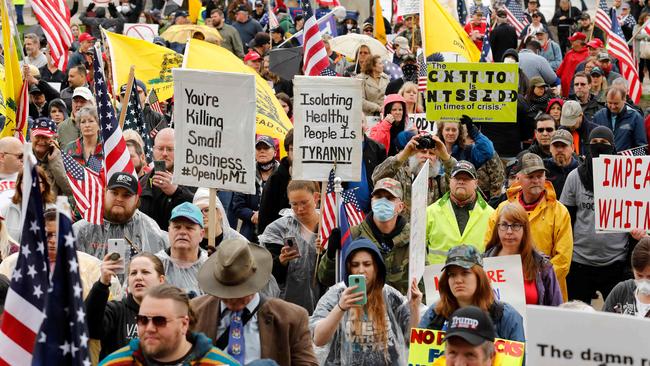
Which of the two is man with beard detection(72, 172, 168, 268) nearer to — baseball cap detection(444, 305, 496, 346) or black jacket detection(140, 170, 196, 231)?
black jacket detection(140, 170, 196, 231)

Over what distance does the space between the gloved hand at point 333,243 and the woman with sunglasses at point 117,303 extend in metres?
1.73

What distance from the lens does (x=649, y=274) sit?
30.4 ft

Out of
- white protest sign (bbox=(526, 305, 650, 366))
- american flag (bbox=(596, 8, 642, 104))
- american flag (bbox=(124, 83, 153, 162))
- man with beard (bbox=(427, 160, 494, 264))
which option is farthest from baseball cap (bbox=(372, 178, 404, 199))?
american flag (bbox=(596, 8, 642, 104))

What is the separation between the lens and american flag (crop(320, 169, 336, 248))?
10469mm

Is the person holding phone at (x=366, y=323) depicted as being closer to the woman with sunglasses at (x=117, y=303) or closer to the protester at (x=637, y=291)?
the woman with sunglasses at (x=117, y=303)

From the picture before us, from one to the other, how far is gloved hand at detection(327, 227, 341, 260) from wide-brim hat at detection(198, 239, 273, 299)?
174 cm

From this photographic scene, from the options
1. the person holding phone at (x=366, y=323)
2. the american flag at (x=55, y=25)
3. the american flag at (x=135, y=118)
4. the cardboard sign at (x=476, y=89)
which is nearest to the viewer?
the person holding phone at (x=366, y=323)

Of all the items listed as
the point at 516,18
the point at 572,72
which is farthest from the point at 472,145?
the point at 516,18

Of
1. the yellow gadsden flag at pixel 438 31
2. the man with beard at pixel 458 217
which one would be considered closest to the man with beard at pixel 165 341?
the man with beard at pixel 458 217

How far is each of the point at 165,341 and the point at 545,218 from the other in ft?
15.6

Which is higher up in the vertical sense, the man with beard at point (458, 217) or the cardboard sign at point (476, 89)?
the cardboard sign at point (476, 89)

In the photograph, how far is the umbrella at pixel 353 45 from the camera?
21.3 m

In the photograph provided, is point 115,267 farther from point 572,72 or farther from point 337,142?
point 572,72

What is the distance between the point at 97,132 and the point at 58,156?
1.41 meters
